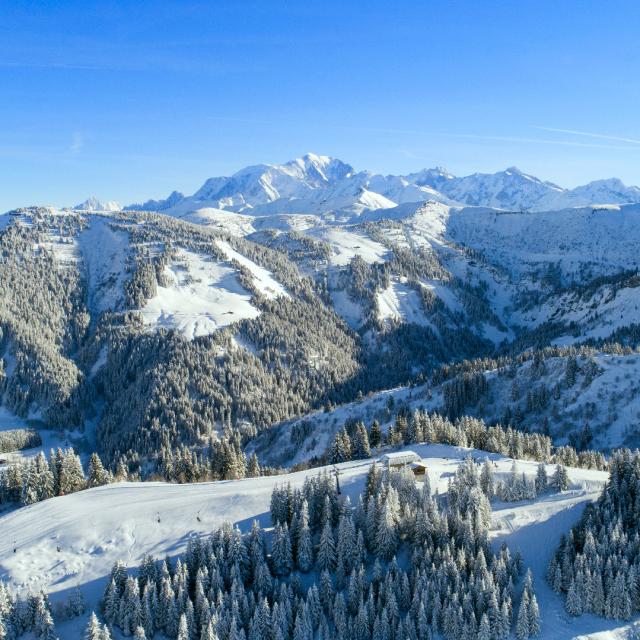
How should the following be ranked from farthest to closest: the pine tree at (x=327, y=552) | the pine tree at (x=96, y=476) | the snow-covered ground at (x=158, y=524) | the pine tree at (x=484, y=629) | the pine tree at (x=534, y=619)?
the pine tree at (x=96, y=476) → the pine tree at (x=327, y=552) → the snow-covered ground at (x=158, y=524) → the pine tree at (x=534, y=619) → the pine tree at (x=484, y=629)

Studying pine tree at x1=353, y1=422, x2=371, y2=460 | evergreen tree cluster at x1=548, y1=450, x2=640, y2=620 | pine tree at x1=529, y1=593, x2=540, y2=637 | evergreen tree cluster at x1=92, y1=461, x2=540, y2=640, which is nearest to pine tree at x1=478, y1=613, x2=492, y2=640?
evergreen tree cluster at x1=92, y1=461, x2=540, y2=640

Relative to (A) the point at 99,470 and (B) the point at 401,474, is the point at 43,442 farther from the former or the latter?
(B) the point at 401,474

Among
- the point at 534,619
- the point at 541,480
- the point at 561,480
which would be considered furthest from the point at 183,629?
the point at 561,480

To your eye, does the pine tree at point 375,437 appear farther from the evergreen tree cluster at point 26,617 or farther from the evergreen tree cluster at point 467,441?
the evergreen tree cluster at point 26,617

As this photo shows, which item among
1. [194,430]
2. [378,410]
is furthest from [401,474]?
[194,430]

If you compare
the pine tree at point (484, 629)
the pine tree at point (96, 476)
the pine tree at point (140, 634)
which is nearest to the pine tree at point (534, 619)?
the pine tree at point (484, 629)

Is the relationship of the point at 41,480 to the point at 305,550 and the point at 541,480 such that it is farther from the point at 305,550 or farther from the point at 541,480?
the point at 541,480
